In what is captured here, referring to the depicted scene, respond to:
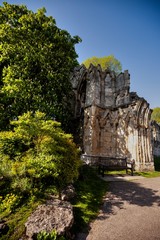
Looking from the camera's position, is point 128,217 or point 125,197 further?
point 125,197

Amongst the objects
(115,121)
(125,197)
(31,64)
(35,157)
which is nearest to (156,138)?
(115,121)

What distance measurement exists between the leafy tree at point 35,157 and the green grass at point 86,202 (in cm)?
97

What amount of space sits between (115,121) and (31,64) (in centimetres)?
1021

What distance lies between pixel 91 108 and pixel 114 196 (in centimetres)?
Answer: 1037

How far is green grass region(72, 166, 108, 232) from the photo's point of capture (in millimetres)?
4195

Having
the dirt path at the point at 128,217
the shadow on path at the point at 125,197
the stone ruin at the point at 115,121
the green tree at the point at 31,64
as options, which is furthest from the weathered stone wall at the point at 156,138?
the dirt path at the point at 128,217

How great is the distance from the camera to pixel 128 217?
450cm

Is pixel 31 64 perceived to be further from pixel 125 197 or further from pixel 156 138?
pixel 156 138

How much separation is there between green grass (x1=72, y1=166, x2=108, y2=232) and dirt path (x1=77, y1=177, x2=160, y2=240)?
0.74ft

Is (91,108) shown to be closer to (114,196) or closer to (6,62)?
(6,62)

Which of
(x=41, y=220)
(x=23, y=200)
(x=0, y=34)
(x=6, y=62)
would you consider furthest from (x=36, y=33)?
(x=41, y=220)

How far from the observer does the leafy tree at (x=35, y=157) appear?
15.7 ft

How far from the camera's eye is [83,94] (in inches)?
814

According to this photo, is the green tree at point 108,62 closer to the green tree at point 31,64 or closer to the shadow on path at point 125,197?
the green tree at point 31,64
